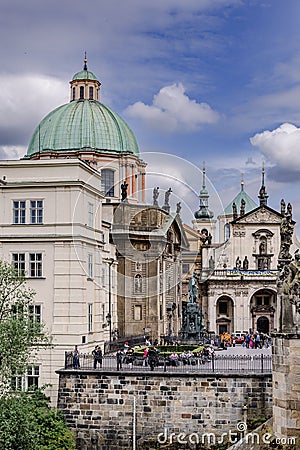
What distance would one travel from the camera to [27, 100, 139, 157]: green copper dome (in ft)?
196

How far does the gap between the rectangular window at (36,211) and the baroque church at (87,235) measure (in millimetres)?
52

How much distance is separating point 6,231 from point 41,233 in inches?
74.7

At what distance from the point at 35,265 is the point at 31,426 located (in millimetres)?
10896

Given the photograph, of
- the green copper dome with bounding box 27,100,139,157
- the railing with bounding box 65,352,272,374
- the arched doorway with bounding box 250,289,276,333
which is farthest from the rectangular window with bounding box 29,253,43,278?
the arched doorway with bounding box 250,289,276,333

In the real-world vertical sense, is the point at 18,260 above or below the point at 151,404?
above

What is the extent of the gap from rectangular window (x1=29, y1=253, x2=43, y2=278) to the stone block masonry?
5.55 metres

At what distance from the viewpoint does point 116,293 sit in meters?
51.8

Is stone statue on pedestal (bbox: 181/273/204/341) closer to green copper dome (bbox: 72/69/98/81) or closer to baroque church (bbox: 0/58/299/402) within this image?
baroque church (bbox: 0/58/299/402)

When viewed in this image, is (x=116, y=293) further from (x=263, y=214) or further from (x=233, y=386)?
(x=263, y=214)

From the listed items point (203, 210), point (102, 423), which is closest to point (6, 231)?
point (102, 423)

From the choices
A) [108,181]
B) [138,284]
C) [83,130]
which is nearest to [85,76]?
[83,130]

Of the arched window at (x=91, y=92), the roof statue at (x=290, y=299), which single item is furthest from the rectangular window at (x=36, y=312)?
the arched window at (x=91, y=92)

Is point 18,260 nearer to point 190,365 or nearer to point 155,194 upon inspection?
point 190,365

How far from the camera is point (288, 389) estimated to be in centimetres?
2372
